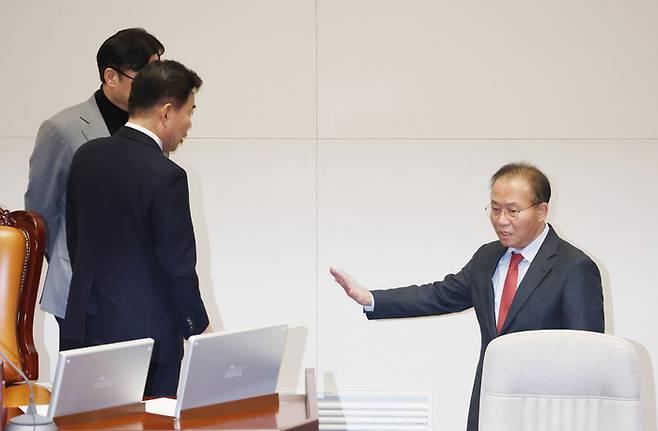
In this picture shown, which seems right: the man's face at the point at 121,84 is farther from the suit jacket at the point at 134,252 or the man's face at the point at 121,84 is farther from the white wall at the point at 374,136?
the white wall at the point at 374,136

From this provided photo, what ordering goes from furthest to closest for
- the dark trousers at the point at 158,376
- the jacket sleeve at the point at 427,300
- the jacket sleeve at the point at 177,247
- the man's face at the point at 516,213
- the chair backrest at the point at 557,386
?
the jacket sleeve at the point at 427,300 < the man's face at the point at 516,213 < the dark trousers at the point at 158,376 < the jacket sleeve at the point at 177,247 < the chair backrest at the point at 557,386

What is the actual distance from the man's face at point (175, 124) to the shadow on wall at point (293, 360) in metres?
1.85

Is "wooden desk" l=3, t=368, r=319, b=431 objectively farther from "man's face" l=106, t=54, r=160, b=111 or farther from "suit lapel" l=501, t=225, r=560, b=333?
"man's face" l=106, t=54, r=160, b=111

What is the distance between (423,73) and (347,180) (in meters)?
0.59

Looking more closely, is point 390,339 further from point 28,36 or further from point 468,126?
point 28,36

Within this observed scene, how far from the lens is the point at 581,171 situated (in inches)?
189

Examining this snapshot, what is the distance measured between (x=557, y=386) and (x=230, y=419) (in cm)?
82

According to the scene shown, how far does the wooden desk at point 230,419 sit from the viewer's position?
2293mm

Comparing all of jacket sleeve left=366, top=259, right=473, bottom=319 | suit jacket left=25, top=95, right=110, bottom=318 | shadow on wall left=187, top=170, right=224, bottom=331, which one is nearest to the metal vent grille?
shadow on wall left=187, top=170, right=224, bottom=331

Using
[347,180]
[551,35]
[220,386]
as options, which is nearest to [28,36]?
[347,180]

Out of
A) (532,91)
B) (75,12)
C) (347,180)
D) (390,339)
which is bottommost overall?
(390,339)

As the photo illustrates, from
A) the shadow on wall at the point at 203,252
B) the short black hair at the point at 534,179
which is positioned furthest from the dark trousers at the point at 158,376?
the shadow on wall at the point at 203,252

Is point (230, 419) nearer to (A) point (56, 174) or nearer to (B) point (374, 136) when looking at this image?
(A) point (56, 174)

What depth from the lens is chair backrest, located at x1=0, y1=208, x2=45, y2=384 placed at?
3.42 m
